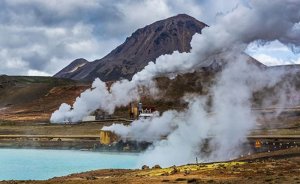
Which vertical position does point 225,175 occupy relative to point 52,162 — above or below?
below

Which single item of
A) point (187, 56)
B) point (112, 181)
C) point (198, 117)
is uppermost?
point (187, 56)

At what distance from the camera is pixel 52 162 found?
65.7m

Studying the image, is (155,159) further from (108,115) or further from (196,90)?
(196,90)

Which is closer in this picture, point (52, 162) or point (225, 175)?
point (225, 175)

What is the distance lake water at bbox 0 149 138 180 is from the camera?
54.4 m

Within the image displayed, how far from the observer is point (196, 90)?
160 m

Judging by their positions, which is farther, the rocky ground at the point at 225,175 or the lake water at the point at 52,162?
the lake water at the point at 52,162

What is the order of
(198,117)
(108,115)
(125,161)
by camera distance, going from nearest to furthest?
(125,161), (198,117), (108,115)

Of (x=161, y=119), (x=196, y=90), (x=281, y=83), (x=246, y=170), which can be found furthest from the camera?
(x=196, y=90)

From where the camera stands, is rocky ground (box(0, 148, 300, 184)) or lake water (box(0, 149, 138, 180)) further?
lake water (box(0, 149, 138, 180))

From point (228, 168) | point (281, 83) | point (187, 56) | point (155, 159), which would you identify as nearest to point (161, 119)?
point (187, 56)

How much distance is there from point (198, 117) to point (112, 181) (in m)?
43.7

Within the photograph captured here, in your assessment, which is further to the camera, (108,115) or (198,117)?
(108,115)

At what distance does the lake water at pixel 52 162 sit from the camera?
54438mm
